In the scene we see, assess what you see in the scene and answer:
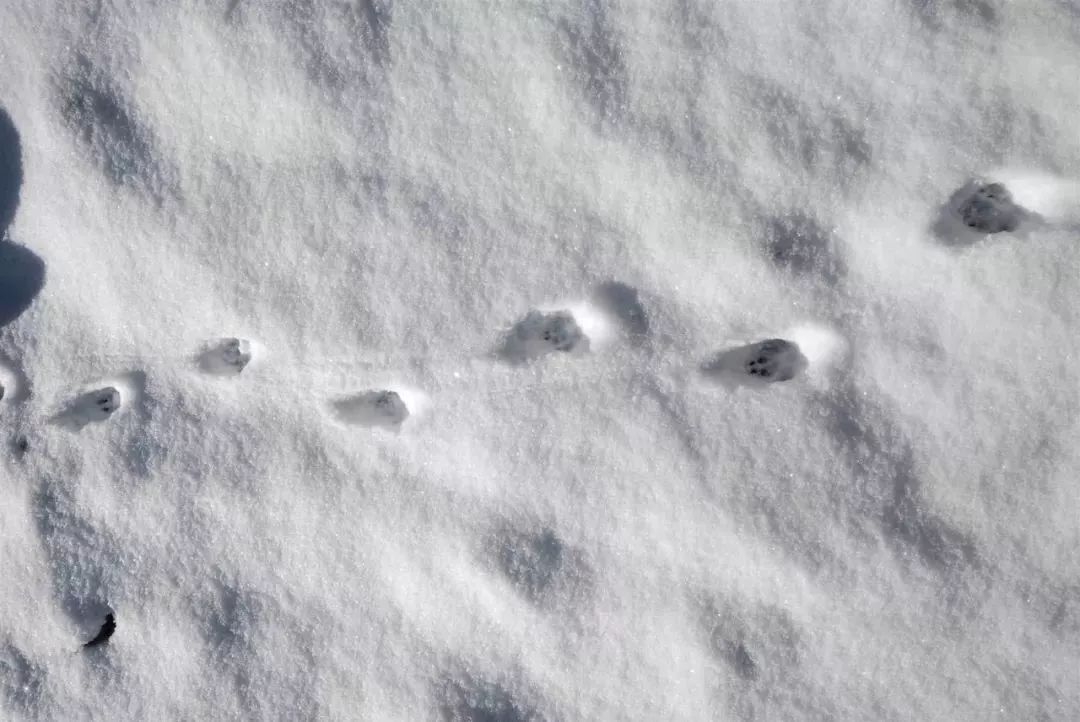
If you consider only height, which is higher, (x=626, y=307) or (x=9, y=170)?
(x=9, y=170)

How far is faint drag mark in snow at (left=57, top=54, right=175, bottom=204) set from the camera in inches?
59.7

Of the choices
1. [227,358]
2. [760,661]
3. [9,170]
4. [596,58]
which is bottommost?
[760,661]

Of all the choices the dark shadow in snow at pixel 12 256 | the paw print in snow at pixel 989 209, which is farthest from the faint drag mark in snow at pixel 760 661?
the dark shadow in snow at pixel 12 256

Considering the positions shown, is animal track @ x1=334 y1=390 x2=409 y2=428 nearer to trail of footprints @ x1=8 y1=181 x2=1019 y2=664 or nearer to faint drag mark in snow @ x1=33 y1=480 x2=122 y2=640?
trail of footprints @ x1=8 y1=181 x2=1019 y2=664

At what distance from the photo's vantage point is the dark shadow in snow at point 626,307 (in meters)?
1.46

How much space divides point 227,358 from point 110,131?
502mm

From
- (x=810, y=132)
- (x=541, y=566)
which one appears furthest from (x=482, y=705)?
(x=810, y=132)

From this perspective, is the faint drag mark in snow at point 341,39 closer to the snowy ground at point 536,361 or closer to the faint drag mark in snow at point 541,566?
the snowy ground at point 536,361

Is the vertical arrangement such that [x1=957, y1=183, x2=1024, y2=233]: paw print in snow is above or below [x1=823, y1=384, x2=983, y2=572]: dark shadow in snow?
above

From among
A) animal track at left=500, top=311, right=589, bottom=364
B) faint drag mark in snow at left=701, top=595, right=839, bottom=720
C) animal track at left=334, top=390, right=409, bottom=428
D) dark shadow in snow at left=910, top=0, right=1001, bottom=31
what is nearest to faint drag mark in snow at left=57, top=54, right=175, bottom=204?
animal track at left=334, top=390, right=409, bottom=428

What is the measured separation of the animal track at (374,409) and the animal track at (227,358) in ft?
0.68

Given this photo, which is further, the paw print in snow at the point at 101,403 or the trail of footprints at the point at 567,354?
the paw print in snow at the point at 101,403

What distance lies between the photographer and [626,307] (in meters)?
1.46

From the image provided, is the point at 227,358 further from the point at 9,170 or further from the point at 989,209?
the point at 989,209
